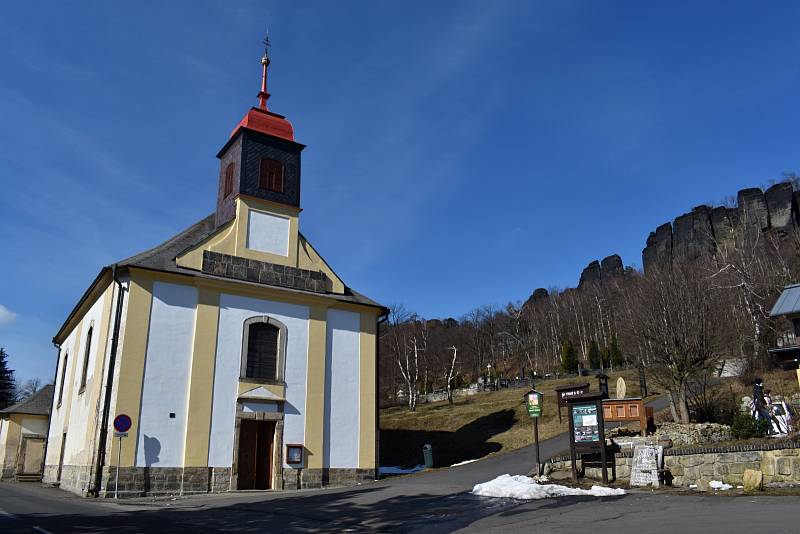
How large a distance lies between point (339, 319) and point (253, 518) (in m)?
12.0

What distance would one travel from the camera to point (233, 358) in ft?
70.4

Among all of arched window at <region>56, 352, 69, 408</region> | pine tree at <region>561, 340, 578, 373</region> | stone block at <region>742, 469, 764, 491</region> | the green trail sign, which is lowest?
stone block at <region>742, 469, 764, 491</region>

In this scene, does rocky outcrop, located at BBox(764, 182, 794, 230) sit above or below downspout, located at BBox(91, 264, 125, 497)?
above

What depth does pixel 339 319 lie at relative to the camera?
2434 centimetres

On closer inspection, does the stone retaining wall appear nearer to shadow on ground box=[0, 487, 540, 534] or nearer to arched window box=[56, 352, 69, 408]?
shadow on ground box=[0, 487, 540, 534]

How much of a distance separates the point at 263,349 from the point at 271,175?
704cm

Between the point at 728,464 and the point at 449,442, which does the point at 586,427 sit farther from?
the point at 449,442

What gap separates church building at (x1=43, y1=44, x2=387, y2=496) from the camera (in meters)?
19.5

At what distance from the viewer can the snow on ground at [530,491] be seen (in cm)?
1388

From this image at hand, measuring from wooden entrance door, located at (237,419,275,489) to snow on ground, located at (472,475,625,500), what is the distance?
29.6 feet

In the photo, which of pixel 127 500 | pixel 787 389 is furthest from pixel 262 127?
pixel 787 389

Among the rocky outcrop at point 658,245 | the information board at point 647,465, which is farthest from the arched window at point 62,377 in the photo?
the rocky outcrop at point 658,245

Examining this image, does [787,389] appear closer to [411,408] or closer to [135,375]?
[135,375]

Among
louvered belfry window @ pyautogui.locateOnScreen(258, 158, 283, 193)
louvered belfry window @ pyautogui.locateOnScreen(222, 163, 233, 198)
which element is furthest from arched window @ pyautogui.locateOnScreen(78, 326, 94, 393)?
louvered belfry window @ pyautogui.locateOnScreen(258, 158, 283, 193)
